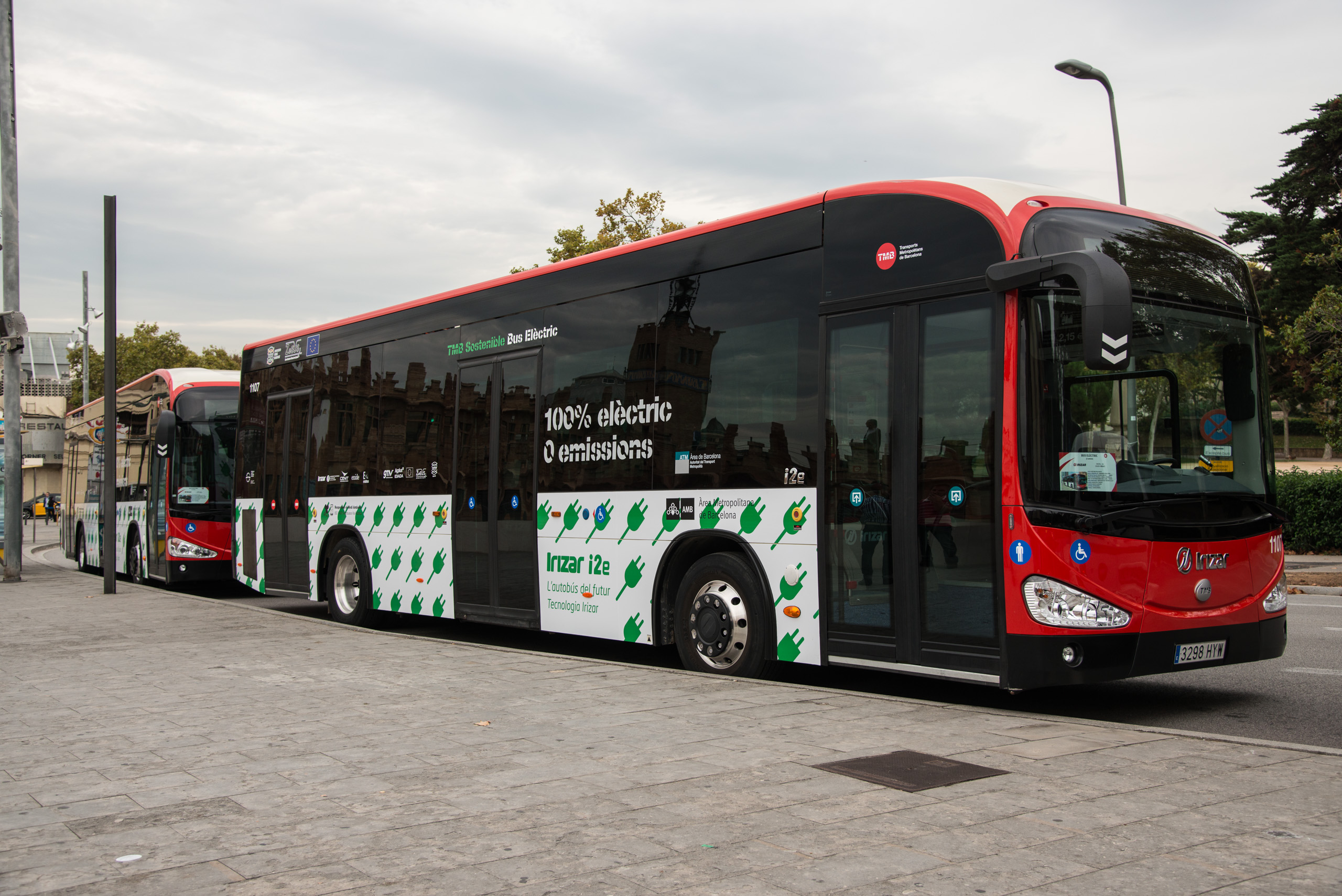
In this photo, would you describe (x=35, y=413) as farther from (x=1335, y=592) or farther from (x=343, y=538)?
(x=1335, y=592)

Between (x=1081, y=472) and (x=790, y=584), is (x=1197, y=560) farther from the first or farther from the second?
(x=790, y=584)

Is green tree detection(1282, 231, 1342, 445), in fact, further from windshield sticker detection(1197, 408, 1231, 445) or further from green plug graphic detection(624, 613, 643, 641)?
green plug graphic detection(624, 613, 643, 641)

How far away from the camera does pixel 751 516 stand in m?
8.22

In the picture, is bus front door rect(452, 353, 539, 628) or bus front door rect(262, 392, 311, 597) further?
bus front door rect(262, 392, 311, 597)

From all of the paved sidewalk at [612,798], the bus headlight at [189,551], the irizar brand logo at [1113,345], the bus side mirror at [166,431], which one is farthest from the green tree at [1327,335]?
the bus side mirror at [166,431]

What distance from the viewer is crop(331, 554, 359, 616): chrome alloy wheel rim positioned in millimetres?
13578

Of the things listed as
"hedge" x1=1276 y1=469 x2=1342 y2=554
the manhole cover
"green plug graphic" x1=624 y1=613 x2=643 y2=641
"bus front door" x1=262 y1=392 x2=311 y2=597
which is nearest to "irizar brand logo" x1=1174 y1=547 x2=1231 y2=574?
the manhole cover

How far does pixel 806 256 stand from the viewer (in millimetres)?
8023

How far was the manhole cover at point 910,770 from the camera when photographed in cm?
525

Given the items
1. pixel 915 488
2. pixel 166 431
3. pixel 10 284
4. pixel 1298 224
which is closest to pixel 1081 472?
pixel 915 488

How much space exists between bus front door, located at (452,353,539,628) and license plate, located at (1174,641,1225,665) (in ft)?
18.0

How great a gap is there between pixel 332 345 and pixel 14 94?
11.3m

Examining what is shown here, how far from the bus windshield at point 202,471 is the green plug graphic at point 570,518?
10.5 metres

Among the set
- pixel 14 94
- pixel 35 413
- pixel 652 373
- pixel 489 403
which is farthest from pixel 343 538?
pixel 35 413
